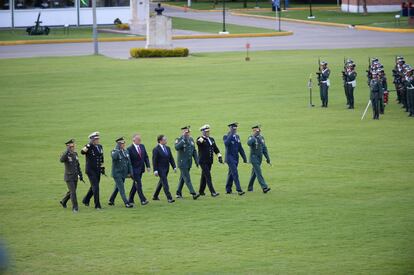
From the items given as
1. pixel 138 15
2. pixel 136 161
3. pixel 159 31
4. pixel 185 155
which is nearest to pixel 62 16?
pixel 138 15

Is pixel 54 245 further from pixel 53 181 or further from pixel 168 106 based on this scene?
pixel 168 106

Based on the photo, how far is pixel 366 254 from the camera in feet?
60.3

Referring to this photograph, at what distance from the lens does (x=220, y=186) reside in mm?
25219

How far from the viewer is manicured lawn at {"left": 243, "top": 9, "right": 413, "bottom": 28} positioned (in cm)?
7962

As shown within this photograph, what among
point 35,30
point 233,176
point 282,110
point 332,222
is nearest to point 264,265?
point 332,222

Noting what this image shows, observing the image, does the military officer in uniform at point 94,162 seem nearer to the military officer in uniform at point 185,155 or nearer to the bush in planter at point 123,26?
the military officer in uniform at point 185,155

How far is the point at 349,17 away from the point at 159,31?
32882 mm

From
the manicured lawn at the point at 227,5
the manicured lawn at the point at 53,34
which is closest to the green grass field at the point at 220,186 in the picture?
the manicured lawn at the point at 53,34

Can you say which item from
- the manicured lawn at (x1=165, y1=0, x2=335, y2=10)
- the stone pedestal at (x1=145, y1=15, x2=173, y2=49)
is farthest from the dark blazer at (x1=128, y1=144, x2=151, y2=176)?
the manicured lawn at (x1=165, y1=0, x2=335, y2=10)

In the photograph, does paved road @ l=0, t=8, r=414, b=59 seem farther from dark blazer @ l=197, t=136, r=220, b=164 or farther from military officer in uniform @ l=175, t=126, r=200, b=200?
military officer in uniform @ l=175, t=126, r=200, b=200

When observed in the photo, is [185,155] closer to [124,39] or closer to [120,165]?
[120,165]

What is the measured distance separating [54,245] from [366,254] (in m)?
5.93

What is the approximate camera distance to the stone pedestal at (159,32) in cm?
5947

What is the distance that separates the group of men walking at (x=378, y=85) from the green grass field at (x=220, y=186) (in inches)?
19.7
